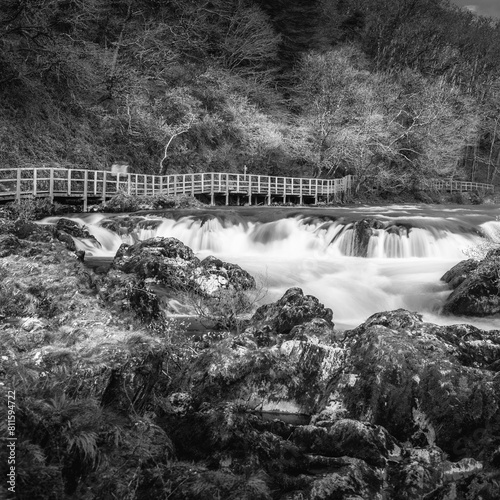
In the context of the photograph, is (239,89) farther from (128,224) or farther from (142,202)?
(128,224)

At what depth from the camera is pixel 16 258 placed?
8.34 m

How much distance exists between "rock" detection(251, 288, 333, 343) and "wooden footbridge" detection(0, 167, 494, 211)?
45.3 feet

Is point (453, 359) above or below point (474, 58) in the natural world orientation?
below

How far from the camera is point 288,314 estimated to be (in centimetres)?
804

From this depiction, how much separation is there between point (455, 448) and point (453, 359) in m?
1.15

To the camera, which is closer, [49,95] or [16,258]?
[16,258]

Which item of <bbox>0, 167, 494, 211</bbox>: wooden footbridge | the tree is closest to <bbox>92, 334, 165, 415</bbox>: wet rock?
<bbox>0, 167, 494, 211</bbox>: wooden footbridge

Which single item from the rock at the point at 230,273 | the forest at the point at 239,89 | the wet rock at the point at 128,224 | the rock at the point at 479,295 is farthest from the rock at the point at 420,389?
the forest at the point at 239,89

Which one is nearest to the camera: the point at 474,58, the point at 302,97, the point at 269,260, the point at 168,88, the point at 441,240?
the point at 269,260

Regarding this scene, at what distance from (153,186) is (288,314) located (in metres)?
18.5

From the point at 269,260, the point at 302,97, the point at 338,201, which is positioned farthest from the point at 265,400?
the point at 302,97

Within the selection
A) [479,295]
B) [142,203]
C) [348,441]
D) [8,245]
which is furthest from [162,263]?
[142,203]

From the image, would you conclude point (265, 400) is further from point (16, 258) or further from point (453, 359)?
point (16, 258)

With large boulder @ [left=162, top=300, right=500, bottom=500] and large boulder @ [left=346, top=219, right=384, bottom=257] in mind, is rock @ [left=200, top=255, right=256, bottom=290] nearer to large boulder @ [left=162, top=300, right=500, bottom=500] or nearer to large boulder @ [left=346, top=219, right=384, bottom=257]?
large boulder @ [left=162, top=300, right=500, bottom=500]
